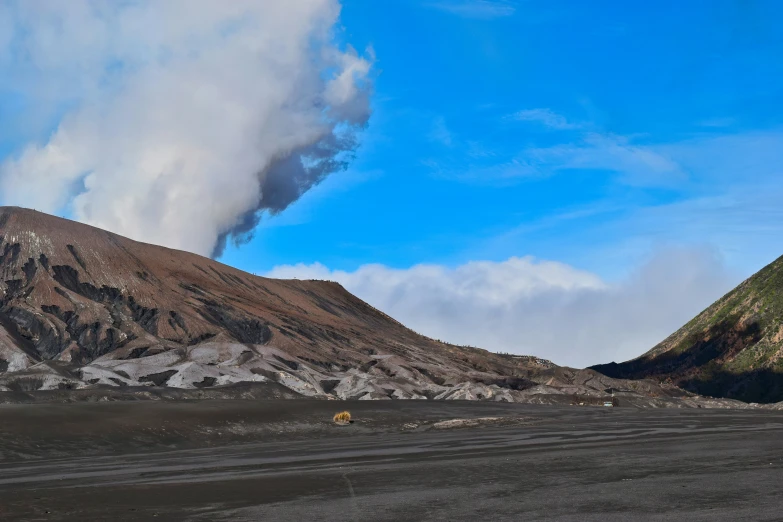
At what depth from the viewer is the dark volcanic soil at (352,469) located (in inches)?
728

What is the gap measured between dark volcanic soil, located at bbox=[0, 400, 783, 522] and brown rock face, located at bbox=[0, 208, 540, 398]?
131 feet

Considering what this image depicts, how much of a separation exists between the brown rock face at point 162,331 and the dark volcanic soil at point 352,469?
4005 cm

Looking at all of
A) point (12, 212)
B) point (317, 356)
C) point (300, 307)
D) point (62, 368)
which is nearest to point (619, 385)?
point (317, 356)

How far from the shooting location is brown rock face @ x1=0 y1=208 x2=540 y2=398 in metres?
96.4

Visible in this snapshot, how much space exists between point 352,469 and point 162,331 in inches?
4154

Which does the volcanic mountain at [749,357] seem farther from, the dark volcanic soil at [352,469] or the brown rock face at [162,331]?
the dark volcanic soil at [352,469]

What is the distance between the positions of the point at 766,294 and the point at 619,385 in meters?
69.0

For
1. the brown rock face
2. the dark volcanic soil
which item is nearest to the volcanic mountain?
the brown rock face

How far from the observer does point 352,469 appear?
91.7 ft

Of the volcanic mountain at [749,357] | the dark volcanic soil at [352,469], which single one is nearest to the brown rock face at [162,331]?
the dark volcanic soil at [352,469]

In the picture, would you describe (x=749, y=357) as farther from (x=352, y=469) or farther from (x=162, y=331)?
(x=352, y=469)

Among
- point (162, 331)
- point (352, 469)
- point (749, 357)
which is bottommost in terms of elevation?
point (352, 469)

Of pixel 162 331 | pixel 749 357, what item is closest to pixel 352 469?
pixel 162 331

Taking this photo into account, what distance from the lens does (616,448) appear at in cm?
3450
